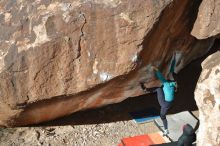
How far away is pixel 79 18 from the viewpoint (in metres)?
6.40

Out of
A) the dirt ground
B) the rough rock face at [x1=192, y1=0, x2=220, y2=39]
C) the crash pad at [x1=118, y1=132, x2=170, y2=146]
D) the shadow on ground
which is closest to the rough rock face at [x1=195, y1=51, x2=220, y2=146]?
the rough rock face at [x1=192, y1=0, x2=220, y2=39]

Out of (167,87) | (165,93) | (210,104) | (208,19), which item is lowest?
(165,93)

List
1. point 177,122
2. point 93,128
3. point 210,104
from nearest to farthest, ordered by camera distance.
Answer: point 210,104 < point 93,128 < point 177,122

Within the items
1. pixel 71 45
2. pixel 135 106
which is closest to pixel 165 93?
pixel 135 106

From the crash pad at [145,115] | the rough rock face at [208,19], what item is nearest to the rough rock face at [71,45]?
the rough rock face at [208,19]

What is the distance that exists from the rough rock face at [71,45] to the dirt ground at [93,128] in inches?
22.0

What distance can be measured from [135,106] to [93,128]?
109 centimetres

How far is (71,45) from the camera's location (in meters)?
6.41

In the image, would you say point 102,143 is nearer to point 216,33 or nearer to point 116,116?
point 116,116

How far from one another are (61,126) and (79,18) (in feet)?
6.92

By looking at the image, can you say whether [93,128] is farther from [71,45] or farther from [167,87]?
[71,45]

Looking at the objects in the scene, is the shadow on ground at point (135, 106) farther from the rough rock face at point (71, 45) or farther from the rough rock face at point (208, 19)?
the rough rock face at point (208, 19)

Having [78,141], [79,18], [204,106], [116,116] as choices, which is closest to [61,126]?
[78,141]

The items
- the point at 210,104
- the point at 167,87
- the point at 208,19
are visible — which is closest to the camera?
the point at 210,104
